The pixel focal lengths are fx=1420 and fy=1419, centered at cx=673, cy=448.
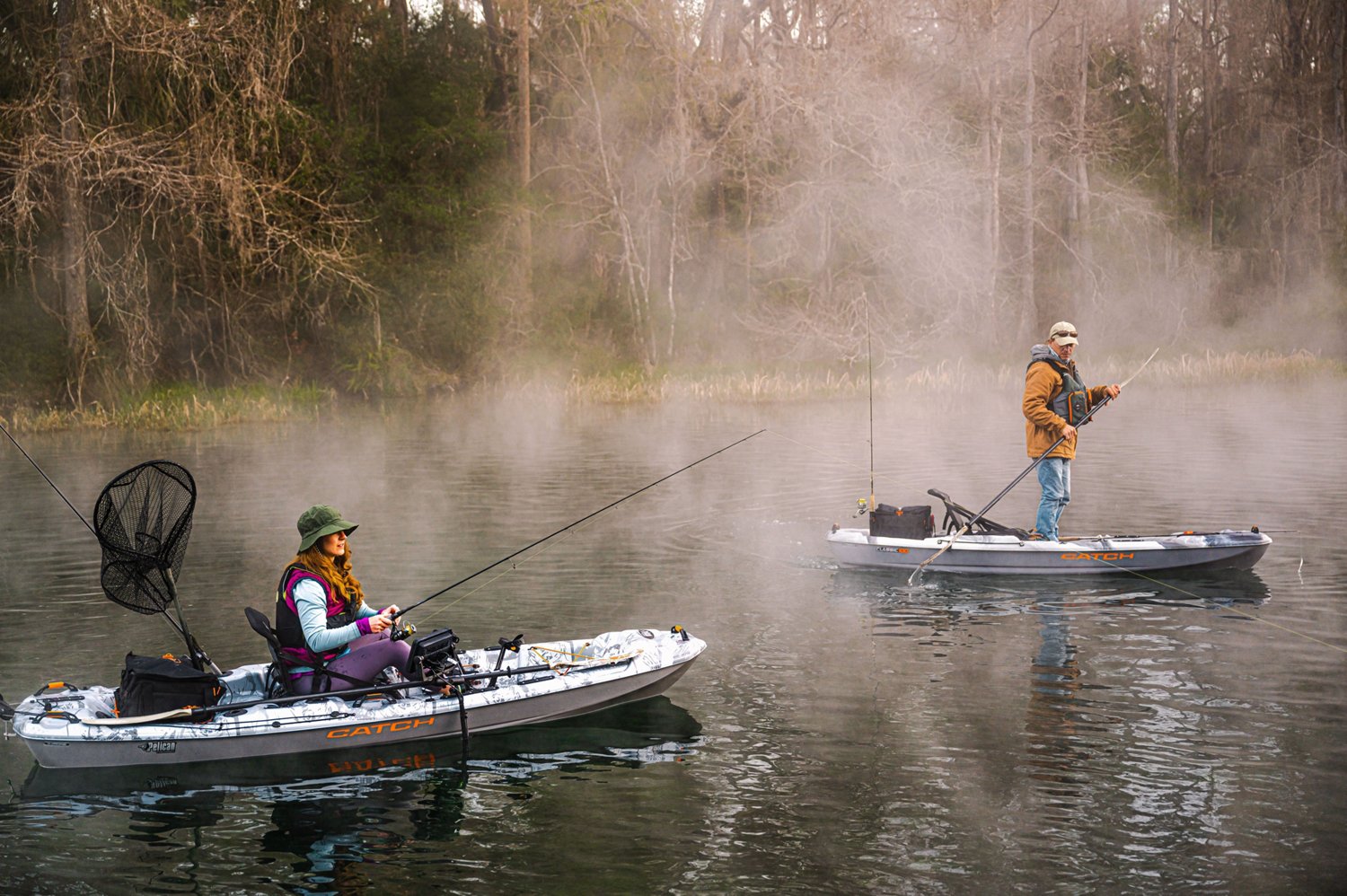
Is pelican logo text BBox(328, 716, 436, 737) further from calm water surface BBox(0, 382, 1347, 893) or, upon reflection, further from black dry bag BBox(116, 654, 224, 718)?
black dry bag BBox(116, 654, 224, 718)

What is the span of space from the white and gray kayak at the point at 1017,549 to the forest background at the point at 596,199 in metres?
17.2

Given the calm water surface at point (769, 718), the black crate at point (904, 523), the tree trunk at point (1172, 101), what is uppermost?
the tree trunk at point (1172, 101)

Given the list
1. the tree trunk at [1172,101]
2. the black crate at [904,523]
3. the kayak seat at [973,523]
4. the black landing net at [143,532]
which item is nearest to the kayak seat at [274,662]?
the black landing net at [143,532]

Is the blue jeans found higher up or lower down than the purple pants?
higher up

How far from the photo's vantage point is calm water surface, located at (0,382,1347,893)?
619 cm

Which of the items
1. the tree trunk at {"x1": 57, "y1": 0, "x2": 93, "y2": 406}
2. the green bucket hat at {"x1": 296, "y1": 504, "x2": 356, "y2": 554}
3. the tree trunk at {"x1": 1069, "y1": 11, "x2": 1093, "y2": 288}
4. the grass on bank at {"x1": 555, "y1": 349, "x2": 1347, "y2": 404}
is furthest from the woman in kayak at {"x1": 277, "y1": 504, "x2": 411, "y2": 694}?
the tree trunk at {"x1": 1069, "y1": 11, "x2": 1093, "y2": 288}

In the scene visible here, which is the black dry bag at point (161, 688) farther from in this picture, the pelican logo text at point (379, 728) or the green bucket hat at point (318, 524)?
the green bucket hat at point (318, 524)

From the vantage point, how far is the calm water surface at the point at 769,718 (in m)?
6.19

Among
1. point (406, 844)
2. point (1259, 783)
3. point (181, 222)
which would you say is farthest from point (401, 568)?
point (181, 222)

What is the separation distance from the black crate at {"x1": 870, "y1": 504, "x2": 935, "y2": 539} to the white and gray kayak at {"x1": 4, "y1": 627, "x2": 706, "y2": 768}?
4124mm

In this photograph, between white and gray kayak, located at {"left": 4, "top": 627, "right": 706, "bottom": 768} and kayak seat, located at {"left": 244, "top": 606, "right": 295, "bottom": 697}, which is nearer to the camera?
white and gray kayak, located at {"left": 4, "top": 627, "right": 706, "bottom": 768}

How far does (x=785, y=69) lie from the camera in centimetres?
3491

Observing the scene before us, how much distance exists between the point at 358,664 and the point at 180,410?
20.0 metres

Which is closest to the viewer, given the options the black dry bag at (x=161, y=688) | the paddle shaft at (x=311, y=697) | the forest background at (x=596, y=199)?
the paddle shaft at (x=311, y=697)
